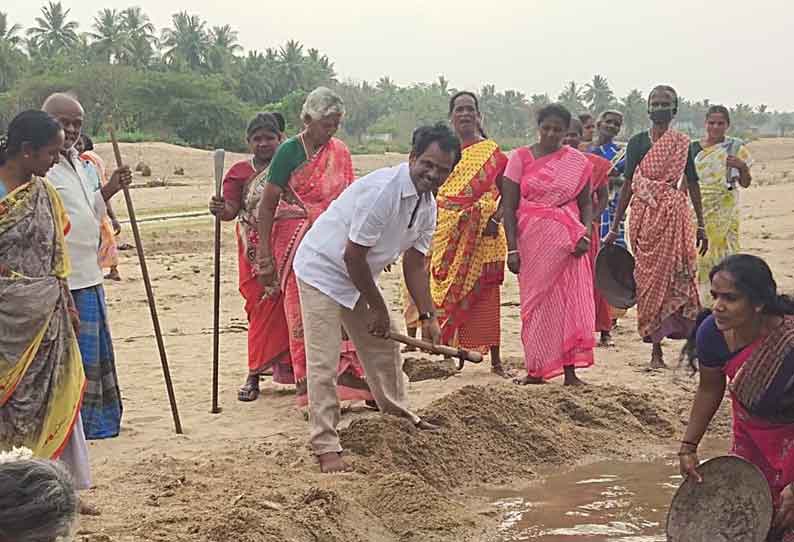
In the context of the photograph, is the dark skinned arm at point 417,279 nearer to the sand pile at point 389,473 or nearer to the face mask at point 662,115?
the sand pile at point 389,473

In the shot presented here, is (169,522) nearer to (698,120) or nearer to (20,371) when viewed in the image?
(20,371)

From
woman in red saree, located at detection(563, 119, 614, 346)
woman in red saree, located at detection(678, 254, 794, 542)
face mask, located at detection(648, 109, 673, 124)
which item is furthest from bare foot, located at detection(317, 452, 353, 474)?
face mask, located at detection(648, 109, 673, 124)

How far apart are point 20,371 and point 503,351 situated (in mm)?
4853

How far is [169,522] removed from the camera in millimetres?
4527

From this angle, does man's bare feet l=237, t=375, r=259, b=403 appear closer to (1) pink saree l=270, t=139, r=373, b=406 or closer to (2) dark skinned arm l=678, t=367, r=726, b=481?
(1) pink saree l=270, t=139, r=373, b=406

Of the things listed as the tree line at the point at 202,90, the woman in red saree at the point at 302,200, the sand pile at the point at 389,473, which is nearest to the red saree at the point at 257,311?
the woman in red saree at the point at 302,200

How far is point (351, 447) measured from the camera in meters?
5.67

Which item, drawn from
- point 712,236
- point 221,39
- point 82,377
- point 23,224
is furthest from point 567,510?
point 221,39

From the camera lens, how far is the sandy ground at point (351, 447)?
4.62 meters

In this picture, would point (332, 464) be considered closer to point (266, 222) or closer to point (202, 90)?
point (266, 222)

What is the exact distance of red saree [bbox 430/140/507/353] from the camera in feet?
25.3

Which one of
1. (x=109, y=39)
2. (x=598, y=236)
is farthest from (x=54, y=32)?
(x=598, y=236)

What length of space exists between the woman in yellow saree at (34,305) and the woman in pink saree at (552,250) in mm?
3349

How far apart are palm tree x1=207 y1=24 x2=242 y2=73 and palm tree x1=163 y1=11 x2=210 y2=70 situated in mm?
718
